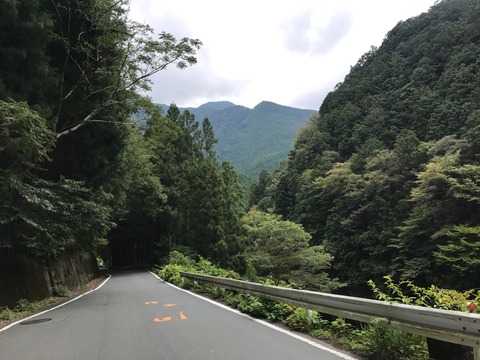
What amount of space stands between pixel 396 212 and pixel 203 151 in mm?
29272

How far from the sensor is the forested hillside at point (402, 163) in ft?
114

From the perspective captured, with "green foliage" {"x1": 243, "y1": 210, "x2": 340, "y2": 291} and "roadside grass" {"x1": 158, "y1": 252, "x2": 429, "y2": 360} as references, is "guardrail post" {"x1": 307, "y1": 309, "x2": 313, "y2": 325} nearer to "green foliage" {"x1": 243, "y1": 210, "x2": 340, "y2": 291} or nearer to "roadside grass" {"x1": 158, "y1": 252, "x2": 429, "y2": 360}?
"roadside grass" {"x1": 158, "y1": 252, "x2": 429, "y2": 360}

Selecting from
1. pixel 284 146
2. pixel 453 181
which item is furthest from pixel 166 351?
pixel 284 146

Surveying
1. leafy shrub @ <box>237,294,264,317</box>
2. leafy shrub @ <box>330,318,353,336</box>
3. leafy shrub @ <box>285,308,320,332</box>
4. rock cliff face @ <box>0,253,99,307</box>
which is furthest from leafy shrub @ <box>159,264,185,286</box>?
leafy shrub @ <box>330,318,353,336</box>

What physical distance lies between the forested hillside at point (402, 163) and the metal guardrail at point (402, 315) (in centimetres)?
2654

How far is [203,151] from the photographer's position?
61781 mm

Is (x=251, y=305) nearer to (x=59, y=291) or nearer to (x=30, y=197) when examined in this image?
(x=30, y=197)

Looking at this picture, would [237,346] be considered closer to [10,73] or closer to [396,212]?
[10,73]

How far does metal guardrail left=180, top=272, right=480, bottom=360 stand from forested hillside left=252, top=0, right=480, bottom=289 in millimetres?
26541

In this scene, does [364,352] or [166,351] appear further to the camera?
[166,351]

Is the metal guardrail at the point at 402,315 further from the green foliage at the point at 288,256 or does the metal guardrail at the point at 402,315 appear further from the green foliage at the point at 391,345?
the green foliage at the point at 288,256

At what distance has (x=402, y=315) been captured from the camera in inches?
199

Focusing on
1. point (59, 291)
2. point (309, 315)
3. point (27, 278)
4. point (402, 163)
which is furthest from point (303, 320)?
point (402, 163)

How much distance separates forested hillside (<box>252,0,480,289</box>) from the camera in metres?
34.7
